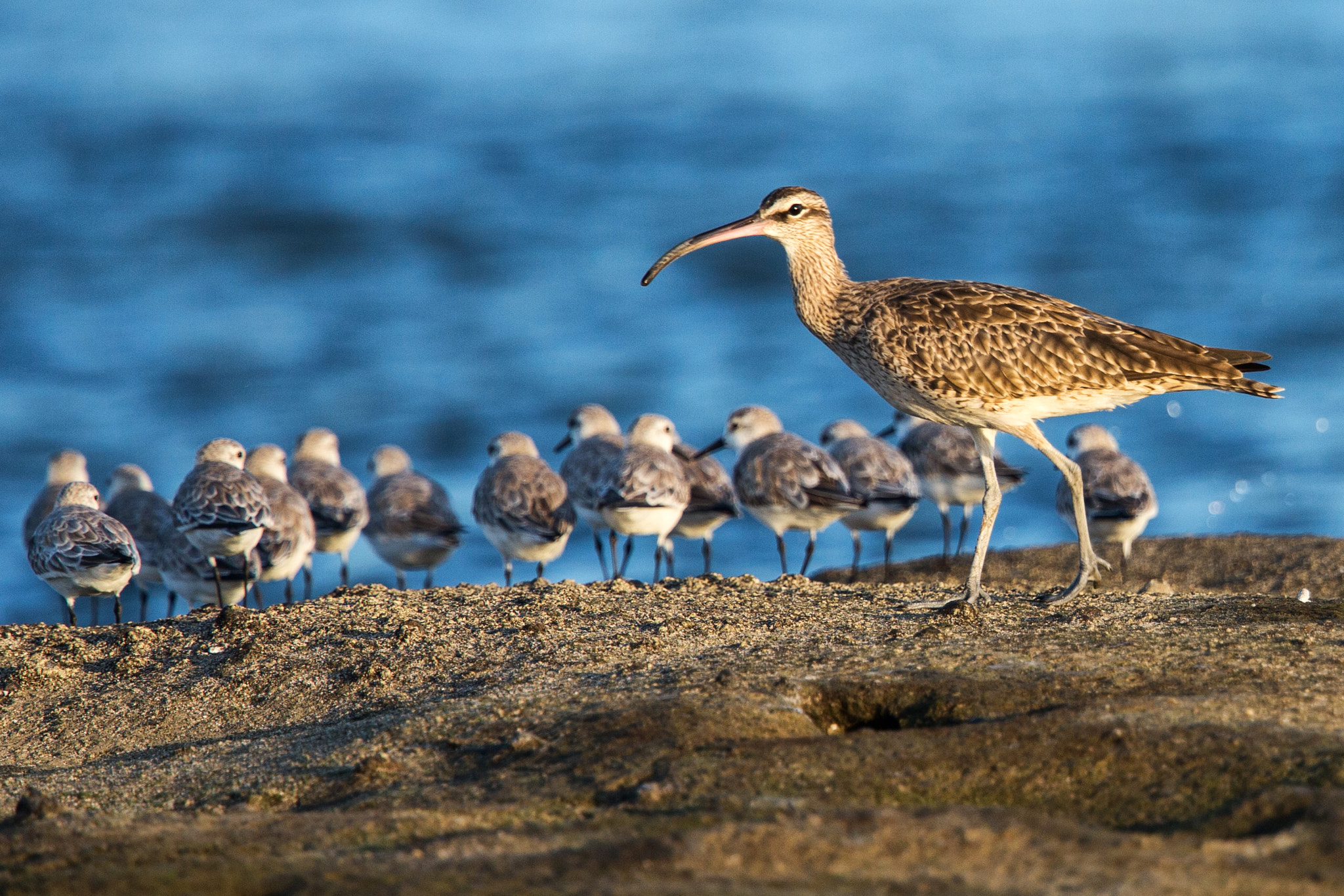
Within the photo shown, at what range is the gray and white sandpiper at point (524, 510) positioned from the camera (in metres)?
13.4

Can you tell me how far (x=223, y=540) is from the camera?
11.2 meters

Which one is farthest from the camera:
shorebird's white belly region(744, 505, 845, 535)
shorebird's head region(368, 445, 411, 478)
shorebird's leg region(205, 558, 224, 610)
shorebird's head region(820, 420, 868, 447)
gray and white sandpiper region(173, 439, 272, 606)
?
shorebird's head region(368, 445, 411, 478)

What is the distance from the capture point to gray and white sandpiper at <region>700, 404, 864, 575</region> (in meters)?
13.1

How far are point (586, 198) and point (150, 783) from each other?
27938 mm

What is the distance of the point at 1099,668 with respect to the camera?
20.0 ft

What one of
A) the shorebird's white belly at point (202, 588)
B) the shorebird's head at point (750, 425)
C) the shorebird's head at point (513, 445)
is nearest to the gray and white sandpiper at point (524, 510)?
the shorebird's head at point (513, 445)

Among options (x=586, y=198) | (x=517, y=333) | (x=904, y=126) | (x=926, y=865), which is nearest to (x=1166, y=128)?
(x=904, y=126)

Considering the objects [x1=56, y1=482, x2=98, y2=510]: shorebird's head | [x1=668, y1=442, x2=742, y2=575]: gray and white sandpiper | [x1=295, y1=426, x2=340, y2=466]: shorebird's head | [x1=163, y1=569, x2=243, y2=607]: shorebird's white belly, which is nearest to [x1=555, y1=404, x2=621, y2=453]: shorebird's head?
[x1=668, y1=442, x2=742, y2=575]: gray and white sandpiper

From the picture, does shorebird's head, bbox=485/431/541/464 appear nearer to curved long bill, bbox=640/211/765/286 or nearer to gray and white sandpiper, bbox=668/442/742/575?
gray and white sandpiper, bbox=668/442/742/575

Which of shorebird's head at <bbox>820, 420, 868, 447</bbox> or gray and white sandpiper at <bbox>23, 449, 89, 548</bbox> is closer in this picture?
gray and white sandpiper at <bbox>23, 449, 89, 548</bbox>

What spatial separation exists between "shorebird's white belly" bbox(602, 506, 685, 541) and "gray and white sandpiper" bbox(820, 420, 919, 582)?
169cm

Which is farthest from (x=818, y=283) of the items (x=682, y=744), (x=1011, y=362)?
(x=682, y=744)

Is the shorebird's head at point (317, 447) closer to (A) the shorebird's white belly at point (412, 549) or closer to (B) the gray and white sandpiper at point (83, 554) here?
(A) the shorebird's white belly at point (412, 549)

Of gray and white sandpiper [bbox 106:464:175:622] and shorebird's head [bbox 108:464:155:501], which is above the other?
shorebird's head [bbox 108:464:155:501]
